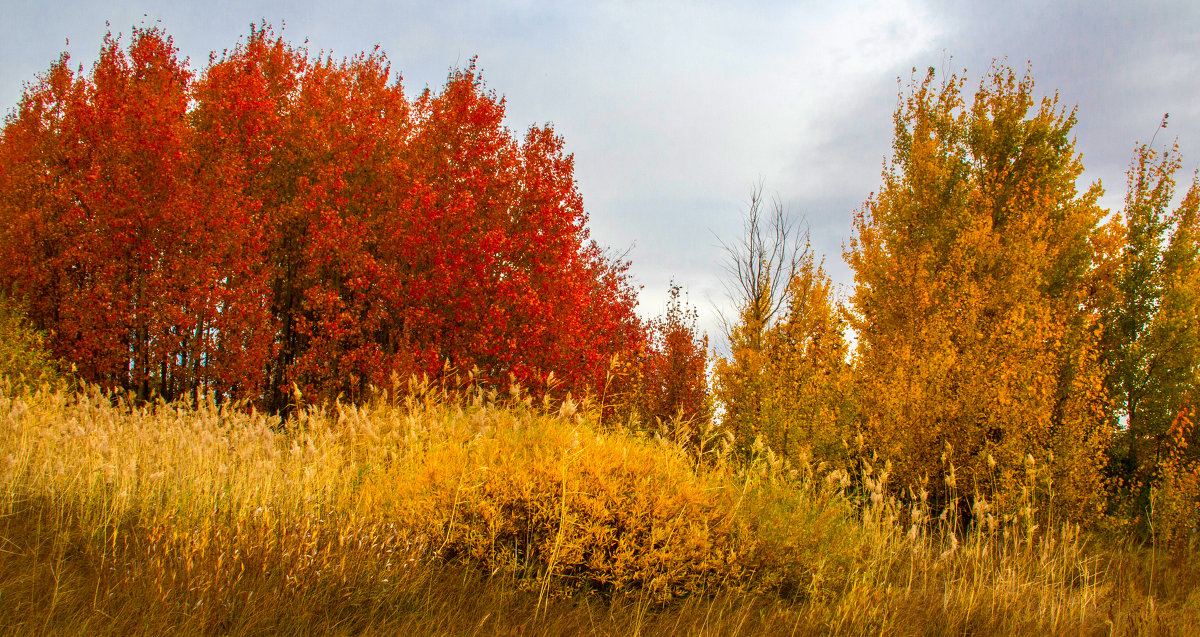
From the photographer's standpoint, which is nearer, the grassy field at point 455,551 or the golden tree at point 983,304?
the grassy field at point 455,551

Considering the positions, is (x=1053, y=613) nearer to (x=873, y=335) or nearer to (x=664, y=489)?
(x=664, y=489)

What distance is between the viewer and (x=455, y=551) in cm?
527

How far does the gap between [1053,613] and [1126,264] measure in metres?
10.0

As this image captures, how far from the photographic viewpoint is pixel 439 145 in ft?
47.3

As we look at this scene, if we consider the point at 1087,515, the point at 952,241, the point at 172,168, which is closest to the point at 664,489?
the point at 1087,515

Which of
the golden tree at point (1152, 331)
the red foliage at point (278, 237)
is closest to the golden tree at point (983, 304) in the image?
the golden tree at point (1152, 331)

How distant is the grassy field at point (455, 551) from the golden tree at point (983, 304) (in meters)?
2.25

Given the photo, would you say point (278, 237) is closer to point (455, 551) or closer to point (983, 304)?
point (455, 551)

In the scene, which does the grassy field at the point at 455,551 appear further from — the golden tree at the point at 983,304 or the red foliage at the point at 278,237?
the red foliage at the point at 278,237

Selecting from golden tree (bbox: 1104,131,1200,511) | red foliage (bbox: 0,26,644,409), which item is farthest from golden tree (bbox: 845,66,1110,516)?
red foliage (bbox: 0,26,644,409)

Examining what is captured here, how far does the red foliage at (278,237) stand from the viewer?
12891 millimetres

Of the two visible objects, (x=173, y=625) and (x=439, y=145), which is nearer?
(x=173, y=625)

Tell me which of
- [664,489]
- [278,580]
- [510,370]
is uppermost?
[510,370]

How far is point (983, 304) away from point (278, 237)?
500 inches
